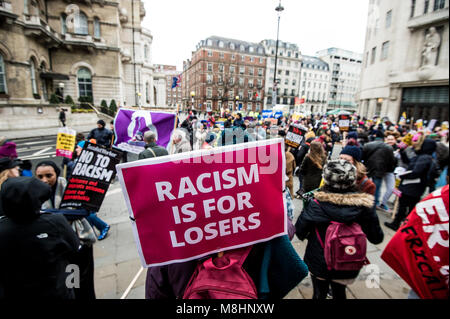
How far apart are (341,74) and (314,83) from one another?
1360 centimetres

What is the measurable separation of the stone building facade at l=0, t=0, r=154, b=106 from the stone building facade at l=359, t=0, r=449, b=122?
32194 millimetres

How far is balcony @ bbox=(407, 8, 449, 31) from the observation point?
2012 centimetres

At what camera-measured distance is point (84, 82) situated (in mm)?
26781

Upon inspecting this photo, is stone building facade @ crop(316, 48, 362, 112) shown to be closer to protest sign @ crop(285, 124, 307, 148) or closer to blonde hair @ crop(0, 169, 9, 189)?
protest sign @ crop(285, 124, 307, 148)

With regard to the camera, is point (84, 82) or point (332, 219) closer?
point (332, 219)

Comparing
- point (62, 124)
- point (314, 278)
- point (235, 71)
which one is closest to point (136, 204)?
point (314, 278)

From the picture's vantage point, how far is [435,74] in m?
20.8

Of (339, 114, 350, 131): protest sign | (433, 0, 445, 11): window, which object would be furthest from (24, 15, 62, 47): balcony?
(433, 0, 445, 11): window

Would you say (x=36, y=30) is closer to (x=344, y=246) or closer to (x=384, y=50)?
(x=344, y=246)

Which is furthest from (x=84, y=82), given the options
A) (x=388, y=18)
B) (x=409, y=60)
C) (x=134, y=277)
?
(x=388, y=18)

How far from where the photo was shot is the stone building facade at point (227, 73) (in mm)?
61888

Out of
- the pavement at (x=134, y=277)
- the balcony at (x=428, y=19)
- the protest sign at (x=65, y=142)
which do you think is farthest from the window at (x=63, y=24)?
the balcony at (x=428, y=19)

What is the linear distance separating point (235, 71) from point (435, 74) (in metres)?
50.3
